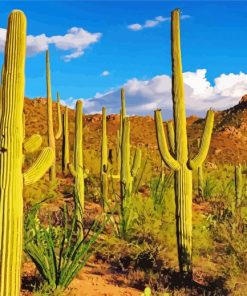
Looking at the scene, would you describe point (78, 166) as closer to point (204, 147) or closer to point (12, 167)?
point (204, 147)

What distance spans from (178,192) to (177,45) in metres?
2.70

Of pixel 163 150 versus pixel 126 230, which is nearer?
pixel 163 150

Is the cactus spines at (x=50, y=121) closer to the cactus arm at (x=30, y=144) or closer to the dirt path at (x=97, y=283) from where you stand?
the dirt path at (x=97, y=283)

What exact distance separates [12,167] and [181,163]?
13.2 ft

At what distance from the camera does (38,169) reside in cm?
619

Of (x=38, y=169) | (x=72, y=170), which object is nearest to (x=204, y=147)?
(x=72, y=170)

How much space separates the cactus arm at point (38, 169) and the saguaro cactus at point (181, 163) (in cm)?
319

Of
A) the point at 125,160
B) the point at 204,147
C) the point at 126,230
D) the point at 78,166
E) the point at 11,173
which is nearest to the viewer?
the point at 11,173

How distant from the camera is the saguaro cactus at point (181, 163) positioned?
902 centimetres

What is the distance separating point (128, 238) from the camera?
36.8 feet

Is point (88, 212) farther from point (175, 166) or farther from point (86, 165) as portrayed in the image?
point (86, 165)

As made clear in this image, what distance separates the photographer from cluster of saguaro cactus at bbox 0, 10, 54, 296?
18.8 ft

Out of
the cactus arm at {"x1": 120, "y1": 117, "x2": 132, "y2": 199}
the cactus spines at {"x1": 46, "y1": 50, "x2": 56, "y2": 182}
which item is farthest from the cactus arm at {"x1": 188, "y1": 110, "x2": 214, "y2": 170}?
the cactus spines at {"x1": 46, "y1": 50, "x2": 56, "y2": 182}

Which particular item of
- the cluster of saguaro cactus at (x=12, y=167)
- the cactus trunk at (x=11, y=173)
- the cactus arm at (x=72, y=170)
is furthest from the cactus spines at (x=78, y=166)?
the cactus trunk at (x=11, y=173)
